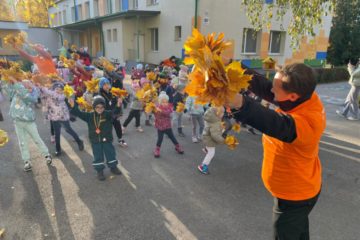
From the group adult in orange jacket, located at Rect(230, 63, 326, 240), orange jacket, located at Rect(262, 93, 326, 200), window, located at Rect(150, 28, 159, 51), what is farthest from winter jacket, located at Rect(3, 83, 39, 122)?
window, located at Rect(150, 28, 159, 51)

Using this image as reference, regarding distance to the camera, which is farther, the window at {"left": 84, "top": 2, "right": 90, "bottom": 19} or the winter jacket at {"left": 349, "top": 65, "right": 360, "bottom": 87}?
the window at {"left": 84, "top": 2, "right": 90, "bottom": 19}

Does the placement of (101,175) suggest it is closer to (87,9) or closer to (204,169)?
(204,169)

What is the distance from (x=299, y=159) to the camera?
1.92m

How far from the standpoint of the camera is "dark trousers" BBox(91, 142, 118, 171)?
15.2 ft

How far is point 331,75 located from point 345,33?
7.42 meters

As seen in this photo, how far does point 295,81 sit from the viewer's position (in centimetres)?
170

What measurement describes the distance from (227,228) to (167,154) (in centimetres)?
268

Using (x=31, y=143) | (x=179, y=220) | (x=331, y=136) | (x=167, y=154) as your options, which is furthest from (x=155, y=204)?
(x=331, y=136)

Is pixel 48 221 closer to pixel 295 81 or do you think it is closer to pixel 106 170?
pixel 106 170

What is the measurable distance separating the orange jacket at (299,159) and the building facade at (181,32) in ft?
41.0

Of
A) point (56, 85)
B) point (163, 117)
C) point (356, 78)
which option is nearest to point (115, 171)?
point (163, 117)

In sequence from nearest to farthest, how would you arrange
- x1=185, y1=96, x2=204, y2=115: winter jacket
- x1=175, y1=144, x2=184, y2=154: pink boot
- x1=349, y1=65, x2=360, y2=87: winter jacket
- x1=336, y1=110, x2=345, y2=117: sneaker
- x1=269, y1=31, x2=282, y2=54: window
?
x1=175, y1=144, x2=184, y2=154: pink boot, x1=185, y1=96, x2=204, y2=115: winter jacket, x1=349, y1=65, x2=360, y2=87: winter jacket, x1=336, y1=110, x2=345, y2=117: sneaker, x1=269, y1=31, x2=282, y2=54: window

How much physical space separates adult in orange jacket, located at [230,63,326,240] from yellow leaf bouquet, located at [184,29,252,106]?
0.08 metres

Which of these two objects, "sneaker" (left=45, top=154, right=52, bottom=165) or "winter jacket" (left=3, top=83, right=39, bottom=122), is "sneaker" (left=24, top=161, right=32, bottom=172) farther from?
"winter jacket" (left=3, top=83, right=39, bottom=122)
